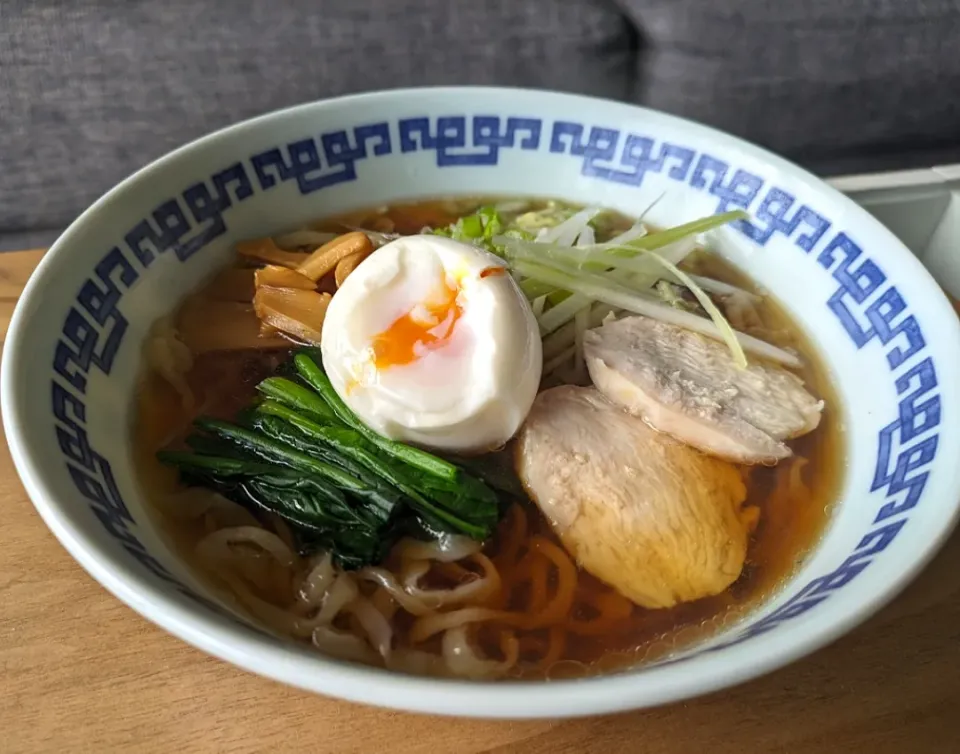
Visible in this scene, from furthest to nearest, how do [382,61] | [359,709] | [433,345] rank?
1. [382,61]
2. [433,345]
3. [359,709]

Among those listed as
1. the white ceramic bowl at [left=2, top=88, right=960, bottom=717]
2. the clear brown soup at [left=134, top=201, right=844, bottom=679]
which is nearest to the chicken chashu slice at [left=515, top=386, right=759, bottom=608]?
the clear brown soup at [left=134, top=201, right=844, bottom=679]

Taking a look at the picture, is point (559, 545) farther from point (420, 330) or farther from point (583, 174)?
point (583, 174)

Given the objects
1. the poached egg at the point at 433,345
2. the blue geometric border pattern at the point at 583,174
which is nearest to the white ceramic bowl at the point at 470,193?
the blue geometric border pattern at the point at 583,174

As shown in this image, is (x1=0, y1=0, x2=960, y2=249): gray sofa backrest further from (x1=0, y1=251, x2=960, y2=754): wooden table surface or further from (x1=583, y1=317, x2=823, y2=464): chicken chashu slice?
(x1=0, y1=251, x2=960, y2=754): wooden table surface

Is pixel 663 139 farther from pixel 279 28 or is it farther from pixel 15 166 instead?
pixel 15 166

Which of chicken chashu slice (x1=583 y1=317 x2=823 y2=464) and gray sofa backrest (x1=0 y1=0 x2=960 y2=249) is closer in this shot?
chicken chashu slice (x1=583 y1=317 x2=823 y2=464)

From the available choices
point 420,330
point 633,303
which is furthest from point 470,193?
point 420,330
